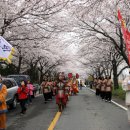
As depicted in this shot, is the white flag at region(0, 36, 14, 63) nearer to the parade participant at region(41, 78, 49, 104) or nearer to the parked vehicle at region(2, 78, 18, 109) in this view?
the parked vehicle at region(2, 78, 18, 109)

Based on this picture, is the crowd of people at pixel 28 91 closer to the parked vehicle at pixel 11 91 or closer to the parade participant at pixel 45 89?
the parade participant at pixel 45 89

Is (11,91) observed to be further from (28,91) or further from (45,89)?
(45,89)

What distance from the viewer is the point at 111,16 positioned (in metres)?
25.2

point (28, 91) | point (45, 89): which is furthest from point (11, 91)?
point (45, 89)

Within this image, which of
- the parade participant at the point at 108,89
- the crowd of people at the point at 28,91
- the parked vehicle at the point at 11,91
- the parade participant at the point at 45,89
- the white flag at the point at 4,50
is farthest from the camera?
the parade participant at the point at 45,89

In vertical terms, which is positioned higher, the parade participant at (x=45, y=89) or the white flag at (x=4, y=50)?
the white flag at (x=4, y=50)

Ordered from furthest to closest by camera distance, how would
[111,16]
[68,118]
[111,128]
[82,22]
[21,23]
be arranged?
[82,22], [111,16], [21,23], [68,118], [111,128]

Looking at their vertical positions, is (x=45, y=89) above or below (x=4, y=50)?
below

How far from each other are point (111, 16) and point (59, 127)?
605 inches

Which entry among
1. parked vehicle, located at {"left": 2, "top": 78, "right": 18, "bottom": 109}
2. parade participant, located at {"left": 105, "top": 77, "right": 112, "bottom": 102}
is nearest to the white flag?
parked vehicle, located at {"left": 2, "top": 78, "right": 18, "bottom": 109}

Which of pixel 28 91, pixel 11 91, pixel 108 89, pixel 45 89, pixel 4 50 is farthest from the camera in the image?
pixel 45 89

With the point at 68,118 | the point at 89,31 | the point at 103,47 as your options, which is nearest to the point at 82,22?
the point at 89,31

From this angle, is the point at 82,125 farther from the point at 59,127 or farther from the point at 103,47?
the point at 103,47

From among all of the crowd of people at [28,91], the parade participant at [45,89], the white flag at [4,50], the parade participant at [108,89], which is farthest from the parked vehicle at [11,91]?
the parade participant at [108,89]
